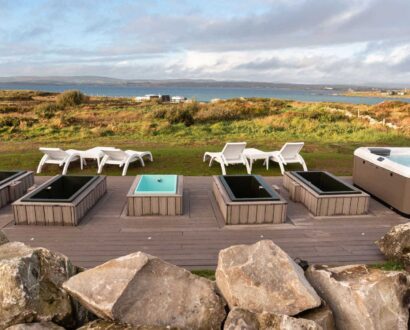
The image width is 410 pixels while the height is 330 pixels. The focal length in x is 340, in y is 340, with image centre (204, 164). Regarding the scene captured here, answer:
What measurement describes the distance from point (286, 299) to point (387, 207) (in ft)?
13.0

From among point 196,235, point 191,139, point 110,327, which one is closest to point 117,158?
point 196,235

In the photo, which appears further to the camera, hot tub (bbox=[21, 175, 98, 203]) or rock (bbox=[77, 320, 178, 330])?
hot tub (bbox=[21, 175, 98, 203])

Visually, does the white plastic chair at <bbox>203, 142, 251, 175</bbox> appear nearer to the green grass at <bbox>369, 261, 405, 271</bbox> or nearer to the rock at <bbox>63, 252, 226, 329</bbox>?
the green grass at <bbox>369, 261, 405, 271</bbox>

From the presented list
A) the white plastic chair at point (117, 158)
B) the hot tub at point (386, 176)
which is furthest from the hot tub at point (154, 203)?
the hot tub at point (386, 176)

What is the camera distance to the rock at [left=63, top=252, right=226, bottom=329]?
8.30 ft

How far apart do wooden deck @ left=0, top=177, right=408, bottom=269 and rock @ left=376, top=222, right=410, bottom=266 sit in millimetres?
167

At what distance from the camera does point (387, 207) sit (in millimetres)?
5668

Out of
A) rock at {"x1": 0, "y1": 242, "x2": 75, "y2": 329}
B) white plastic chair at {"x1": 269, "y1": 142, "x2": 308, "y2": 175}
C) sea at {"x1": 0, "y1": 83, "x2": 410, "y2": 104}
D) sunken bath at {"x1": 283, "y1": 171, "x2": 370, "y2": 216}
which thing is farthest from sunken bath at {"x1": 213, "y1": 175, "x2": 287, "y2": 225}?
sea at {"x1": 0, "y1": 83, "x2": 410, "y2": 104}

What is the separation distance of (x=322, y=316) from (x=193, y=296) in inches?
38.9

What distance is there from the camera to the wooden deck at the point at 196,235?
13.2 feet

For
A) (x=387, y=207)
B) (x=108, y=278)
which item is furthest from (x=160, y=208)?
(x=387, y=207)

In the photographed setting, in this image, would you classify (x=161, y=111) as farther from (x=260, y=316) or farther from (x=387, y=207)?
(x=260, y=316)

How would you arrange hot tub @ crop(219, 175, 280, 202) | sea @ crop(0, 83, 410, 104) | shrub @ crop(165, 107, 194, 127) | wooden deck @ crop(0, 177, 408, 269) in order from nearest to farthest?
wooden deck @ crop(0, 177, 408, 269) → hot tub @ crop(219, 175, 280, 202) → shrub @ crop(165, 107, 194, 127) → sea @ crop(0, 83, 410, 104)

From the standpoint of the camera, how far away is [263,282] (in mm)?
2635
